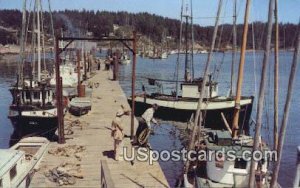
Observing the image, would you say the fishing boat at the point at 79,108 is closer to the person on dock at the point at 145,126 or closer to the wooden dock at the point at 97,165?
the wooden dock at the point at 97,165

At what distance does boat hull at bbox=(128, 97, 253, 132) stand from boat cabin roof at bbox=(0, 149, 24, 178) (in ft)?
72.8

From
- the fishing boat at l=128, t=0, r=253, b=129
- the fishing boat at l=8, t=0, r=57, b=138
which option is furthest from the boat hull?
the fishing boat at l=8, t=0, r=57, b=138

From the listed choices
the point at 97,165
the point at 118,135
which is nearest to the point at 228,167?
the point at 118,135

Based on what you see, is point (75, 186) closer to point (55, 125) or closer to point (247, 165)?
point (247, 165)

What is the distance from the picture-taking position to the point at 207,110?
35688 mm

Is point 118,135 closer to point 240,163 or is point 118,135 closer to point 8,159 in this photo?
point 8,159

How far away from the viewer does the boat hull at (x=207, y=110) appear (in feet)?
116

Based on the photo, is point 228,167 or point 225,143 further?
point 225,143

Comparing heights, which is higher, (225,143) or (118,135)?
(225,143)

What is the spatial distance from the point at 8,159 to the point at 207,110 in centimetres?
2385

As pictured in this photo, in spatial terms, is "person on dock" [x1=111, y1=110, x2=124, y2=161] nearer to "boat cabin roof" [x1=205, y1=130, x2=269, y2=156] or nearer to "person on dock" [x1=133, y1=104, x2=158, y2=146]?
"person on dock" [x1=133, y1=104, x2=158, y2=146]

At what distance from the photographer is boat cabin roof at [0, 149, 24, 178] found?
43.1 feet

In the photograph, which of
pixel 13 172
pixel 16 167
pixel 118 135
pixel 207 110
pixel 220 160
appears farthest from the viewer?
pixel 207 110

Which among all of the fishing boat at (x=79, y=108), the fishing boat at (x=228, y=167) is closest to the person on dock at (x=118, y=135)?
the fishing boat at (x=228, y=167)
